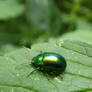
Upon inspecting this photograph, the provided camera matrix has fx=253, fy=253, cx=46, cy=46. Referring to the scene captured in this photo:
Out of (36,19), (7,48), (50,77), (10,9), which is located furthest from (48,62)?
(10,9)

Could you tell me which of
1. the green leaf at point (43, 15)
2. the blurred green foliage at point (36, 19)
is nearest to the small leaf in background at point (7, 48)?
the blurred green foliage at point (36, 19)

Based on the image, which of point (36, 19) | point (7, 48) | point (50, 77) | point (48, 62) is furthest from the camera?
point (36, 19)

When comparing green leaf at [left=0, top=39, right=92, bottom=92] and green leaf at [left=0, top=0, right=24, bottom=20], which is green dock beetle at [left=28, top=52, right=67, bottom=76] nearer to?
green leaf at [left=0, top=39, right=92, bottom=92]

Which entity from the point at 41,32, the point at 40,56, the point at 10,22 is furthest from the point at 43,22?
the point at 40,56

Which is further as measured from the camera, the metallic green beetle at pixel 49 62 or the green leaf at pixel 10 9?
the green leaf at pixel 10 9

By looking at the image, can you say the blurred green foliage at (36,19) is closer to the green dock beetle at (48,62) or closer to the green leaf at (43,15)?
the green leaf at (43,15)

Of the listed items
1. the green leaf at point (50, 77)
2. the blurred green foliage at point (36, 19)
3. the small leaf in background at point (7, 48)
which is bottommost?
the small leaf in background at point (7, 48)

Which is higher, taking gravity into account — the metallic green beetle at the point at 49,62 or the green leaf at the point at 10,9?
the metallic green beetle at the point at 49,62

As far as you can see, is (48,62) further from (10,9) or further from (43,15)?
(10,9)
